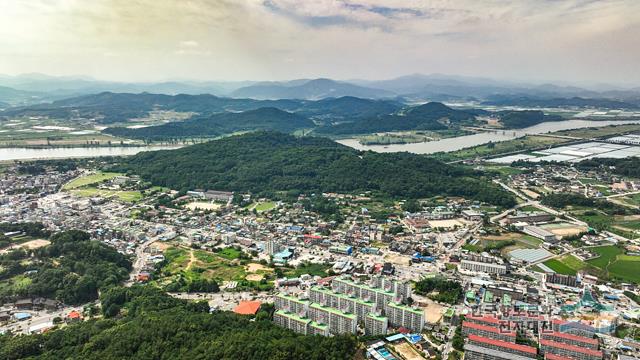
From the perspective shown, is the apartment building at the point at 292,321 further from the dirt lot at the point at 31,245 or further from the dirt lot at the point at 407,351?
the dirt lot at the point at 31,245

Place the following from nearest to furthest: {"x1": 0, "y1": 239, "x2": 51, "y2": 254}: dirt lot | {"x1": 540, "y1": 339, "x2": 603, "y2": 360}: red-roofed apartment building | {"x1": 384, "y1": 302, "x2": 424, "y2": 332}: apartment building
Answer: {"x1": 540, "y1": 339, "x2": 603, "y2": 360}: red-roofed apartment building < {"x1": 384, "y1": 302, "x2": 424, "y2": 332}: apartment building < {"x1": 0, "y1": 239, "x2": 51, "y2": 254}: dirt lot

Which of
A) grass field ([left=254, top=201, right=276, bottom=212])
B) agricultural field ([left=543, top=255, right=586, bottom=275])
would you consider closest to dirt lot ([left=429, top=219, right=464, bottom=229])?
agricultural field ([left=543, top=255, right=586, bottom=275])

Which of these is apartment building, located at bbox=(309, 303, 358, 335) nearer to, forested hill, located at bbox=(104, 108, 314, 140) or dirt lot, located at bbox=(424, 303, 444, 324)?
dirt lot, located at bbox=(424, 303, 444, 324)

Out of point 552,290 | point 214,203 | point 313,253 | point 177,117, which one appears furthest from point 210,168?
point 177,117

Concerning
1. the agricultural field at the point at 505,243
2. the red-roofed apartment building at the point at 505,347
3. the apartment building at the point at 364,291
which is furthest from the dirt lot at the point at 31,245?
the agricultural field at the point at 505,243

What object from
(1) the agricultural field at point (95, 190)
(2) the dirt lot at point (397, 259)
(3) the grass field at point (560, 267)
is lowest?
(2) the dirt lot at point (397, 259)

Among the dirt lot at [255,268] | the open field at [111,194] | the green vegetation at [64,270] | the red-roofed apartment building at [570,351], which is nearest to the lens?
the red-roofed apartment building at [570,351]

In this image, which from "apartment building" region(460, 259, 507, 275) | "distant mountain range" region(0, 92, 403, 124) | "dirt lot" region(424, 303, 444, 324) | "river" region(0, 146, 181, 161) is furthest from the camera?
"distant mountain range" region(0, 92, 403, 124)

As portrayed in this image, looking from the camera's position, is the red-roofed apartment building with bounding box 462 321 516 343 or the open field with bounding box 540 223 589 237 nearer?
the red-roofed apartment building with bounding box 462 321 516 343
